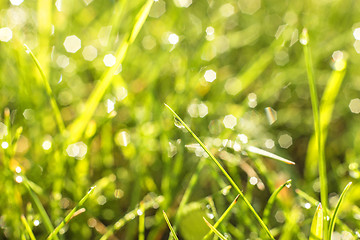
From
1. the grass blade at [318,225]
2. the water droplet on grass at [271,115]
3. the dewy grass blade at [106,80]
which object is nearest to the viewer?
the grass blade at [318,225]

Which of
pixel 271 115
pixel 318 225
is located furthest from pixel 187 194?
pixel 271 115

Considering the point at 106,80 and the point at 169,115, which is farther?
the point at 169,115

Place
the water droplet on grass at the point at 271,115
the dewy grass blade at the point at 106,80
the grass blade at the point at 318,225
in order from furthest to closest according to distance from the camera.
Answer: the water droplet on grass at the point at 271,115 → the dewy grass blade at the point at 106,80 → the grass blade at the point at 318,225

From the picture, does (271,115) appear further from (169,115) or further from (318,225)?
(318,225)

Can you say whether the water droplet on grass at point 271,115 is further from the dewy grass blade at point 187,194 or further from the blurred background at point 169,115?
the dewy grass blade at point 187,194

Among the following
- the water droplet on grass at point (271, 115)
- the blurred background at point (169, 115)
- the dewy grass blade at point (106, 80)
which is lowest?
the water droplet on grass at point (271, 115)

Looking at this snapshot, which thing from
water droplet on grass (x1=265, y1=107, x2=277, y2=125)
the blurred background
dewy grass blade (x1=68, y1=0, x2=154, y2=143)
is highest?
dewy grass blade (x1=68, y1=0, x2=154, y2=143)

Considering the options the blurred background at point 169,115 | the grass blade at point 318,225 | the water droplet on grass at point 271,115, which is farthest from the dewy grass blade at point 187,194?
the water droplet on grass at point 271,115

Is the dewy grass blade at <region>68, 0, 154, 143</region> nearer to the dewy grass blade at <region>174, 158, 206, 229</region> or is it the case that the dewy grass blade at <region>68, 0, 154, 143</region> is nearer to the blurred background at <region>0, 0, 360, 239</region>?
the blurred background at <region>0, 0, 360, 239</region>

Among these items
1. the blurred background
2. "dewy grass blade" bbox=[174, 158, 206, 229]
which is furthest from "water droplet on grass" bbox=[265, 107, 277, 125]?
"dewy grass blade" bbox=[174, 158, 206, 229]
